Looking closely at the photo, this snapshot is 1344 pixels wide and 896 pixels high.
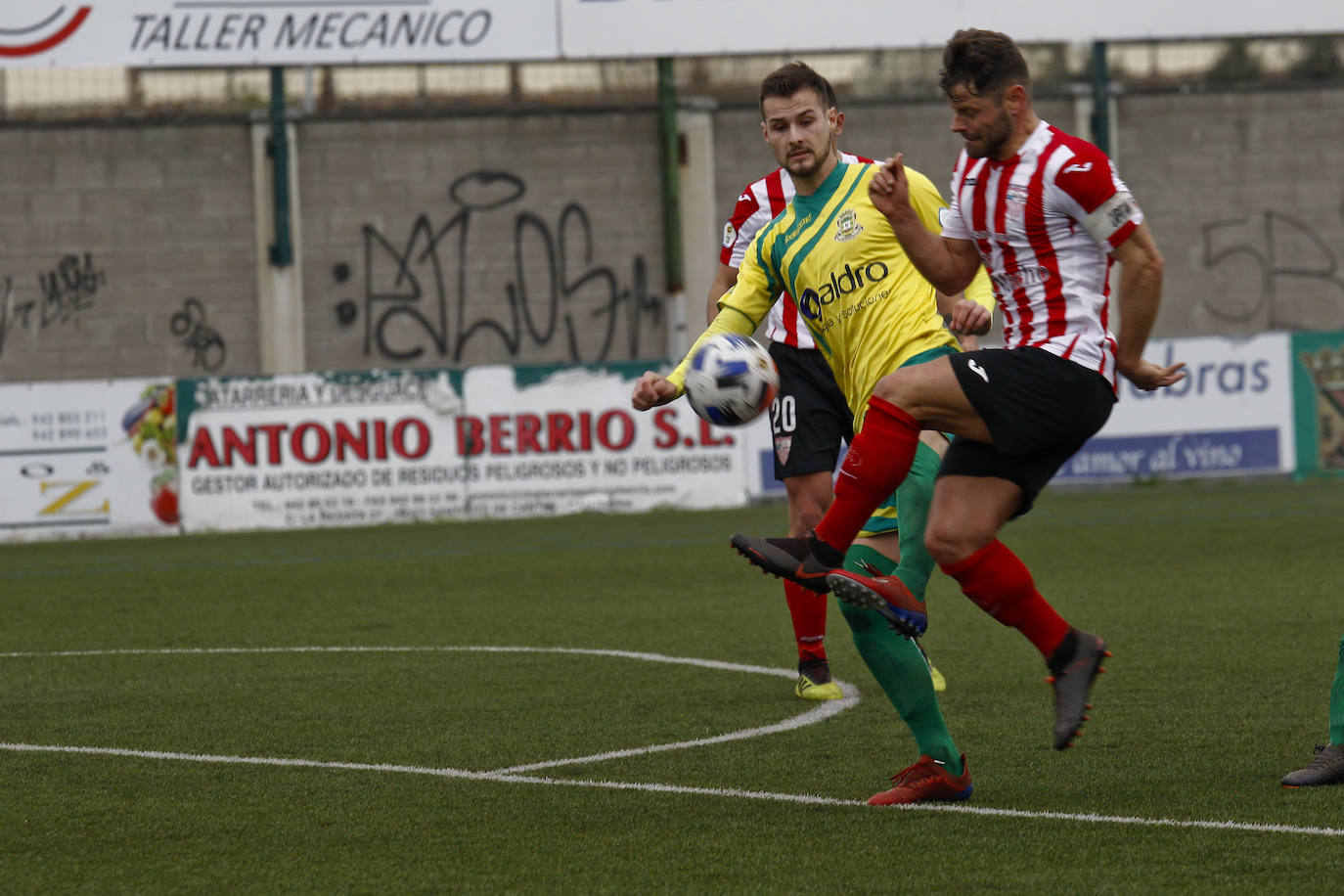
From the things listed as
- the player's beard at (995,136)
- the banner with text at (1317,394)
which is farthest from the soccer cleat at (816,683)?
the banner with text at (1317,394)

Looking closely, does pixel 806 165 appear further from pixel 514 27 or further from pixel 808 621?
pixel 514 27

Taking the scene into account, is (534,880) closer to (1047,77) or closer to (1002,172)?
(1002,172)

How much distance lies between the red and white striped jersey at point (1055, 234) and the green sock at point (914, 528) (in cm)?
80

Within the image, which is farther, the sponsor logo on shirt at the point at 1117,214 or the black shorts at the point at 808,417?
the black shorts at the point at 808,417

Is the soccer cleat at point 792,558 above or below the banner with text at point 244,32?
below

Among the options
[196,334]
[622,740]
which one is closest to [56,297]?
[196,334]

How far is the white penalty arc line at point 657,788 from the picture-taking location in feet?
14.0

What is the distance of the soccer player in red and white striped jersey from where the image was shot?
4441 mm

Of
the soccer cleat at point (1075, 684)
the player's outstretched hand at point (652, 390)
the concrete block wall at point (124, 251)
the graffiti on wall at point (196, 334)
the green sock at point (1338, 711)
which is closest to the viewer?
the soccer cleat at point (1075, 684)

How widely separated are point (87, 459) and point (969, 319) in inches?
543

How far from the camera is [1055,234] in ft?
15.0

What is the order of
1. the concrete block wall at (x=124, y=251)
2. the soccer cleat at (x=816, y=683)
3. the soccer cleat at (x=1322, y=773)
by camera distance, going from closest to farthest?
the soccer cleat at (x=1322, y=773), the soccer cleat at (x=816, y=683), the concrete block wall at (x=124, y=251)

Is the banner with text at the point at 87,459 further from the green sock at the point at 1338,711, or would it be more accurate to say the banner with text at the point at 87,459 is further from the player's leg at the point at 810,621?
the green sock at the point at 1338,711

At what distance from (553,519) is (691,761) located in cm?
1200
